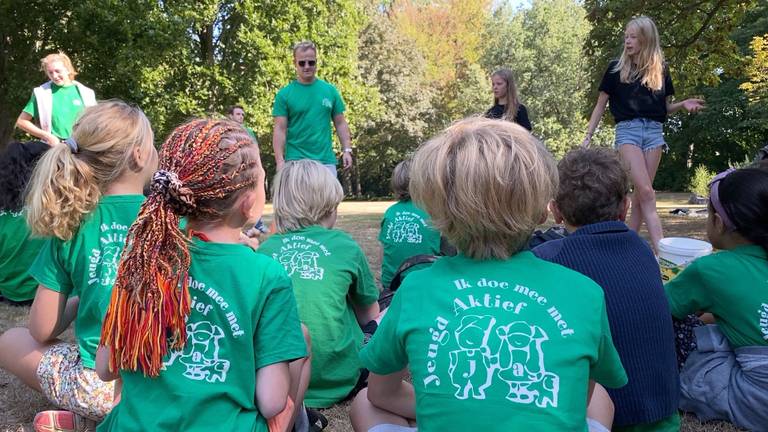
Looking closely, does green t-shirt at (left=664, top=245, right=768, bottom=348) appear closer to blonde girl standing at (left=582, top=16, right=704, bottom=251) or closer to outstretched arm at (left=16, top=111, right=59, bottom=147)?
blonde girl standing at (left=582, top=16, right=704, bottom=251)

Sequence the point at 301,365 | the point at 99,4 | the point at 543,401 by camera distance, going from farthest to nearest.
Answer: the point at 99,4 → the point at 301,365 → the point at 543,401

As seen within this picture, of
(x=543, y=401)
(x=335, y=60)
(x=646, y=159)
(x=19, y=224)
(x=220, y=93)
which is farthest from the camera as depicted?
(x=335, y=60)

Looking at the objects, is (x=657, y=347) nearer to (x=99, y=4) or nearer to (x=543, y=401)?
(x=543, y=401)

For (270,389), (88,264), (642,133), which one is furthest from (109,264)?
(642,133)

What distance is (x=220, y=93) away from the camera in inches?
720

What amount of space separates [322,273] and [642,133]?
3.76 m

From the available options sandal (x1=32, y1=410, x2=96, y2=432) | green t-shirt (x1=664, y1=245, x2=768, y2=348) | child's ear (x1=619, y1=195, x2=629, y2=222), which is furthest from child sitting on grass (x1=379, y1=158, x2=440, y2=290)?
sandal (x1=32, y1=410, x2=96, y2=432)

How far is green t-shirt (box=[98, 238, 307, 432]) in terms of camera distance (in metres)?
1.60

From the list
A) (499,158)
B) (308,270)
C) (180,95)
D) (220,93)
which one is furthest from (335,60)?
(499,158)

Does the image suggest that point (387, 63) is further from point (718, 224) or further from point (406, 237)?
point (718, 224)

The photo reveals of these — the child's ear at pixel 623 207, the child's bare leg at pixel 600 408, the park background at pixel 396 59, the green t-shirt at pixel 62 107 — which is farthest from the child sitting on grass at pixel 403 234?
the park background at pixel 396 59

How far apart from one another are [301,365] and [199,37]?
18496mm

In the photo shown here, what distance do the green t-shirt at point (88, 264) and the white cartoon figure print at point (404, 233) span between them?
1.99m

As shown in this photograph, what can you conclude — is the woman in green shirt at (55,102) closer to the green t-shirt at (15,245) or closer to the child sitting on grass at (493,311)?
the green t-shirt at (15,245)
